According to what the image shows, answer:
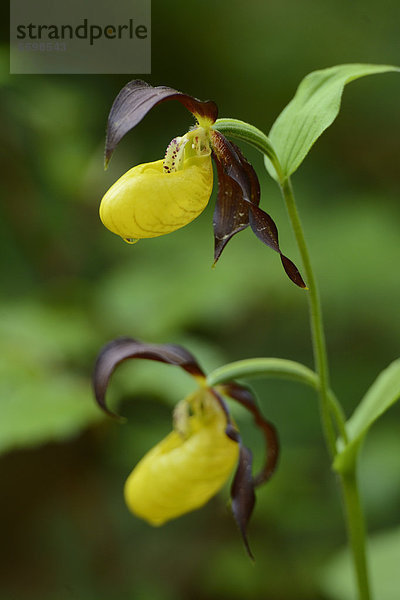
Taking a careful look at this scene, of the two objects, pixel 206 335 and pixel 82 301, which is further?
pixel 206 335

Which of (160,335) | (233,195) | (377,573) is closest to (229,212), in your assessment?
(233,195)

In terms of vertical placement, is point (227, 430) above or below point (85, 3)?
below

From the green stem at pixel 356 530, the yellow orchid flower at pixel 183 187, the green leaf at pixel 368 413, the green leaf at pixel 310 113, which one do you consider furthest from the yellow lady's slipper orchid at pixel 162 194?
the green stem at pixel 356 530

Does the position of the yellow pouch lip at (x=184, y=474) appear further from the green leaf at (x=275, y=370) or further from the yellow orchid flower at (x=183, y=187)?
the yellow orchid flower at (x=183, y=187)

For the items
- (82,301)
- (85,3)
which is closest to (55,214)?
(82,301)

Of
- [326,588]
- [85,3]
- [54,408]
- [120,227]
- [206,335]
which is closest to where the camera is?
[120,227]

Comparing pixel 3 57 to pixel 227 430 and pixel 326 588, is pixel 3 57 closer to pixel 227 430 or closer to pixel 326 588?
pixel 227 430
